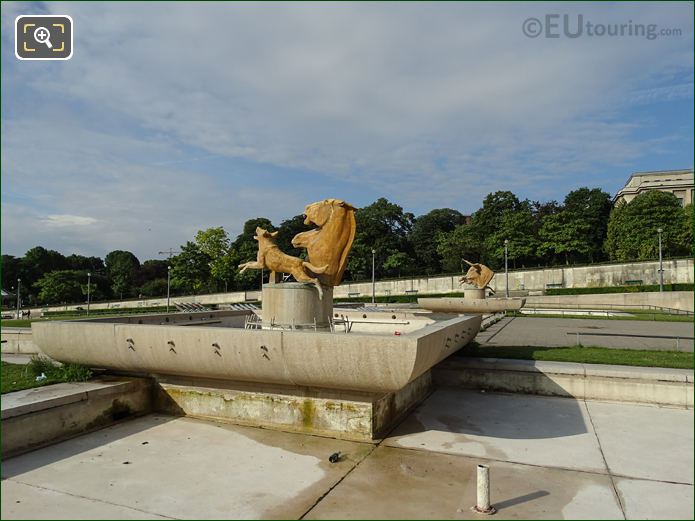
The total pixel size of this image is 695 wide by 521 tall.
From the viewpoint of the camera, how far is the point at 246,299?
2181 inches

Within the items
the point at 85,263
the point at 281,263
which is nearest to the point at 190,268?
the point at 85,263

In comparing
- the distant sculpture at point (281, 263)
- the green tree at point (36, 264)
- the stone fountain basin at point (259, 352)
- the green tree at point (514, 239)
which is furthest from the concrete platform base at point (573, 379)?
the green tree at point (36, 264)

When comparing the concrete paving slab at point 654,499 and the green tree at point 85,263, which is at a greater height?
the green tree at point 85,263

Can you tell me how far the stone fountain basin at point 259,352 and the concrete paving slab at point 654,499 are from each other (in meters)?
2.51

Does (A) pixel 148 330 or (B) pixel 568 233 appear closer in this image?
(A) pixel 148 330

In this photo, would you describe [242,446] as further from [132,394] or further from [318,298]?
[318,298]

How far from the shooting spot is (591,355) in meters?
10.2

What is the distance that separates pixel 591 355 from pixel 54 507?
1027 centimetres

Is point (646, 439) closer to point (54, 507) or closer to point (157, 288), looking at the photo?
point (54, 507)

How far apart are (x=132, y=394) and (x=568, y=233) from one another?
57.1 metres

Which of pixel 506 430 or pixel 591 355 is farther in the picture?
pixel 591 355

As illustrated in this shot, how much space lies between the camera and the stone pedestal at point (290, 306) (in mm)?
9570

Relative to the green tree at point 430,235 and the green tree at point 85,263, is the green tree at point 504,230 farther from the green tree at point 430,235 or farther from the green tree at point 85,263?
the green tree at point 85,263

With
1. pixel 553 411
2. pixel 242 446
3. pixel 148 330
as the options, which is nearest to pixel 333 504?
pixel 242 446
